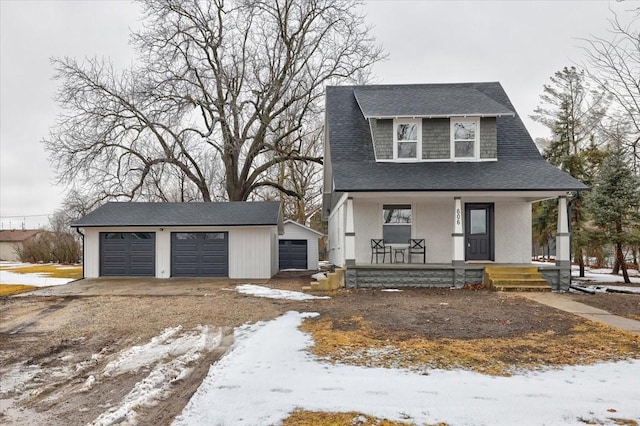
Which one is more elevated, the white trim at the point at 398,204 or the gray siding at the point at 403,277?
the white trim at the point at 398,204

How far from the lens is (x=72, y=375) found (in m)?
5.25

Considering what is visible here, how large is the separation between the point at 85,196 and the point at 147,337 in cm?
1892

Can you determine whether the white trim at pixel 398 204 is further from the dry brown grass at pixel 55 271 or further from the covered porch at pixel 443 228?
the dry brown grass at pixel 55 271

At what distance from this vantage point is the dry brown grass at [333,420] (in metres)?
3.61

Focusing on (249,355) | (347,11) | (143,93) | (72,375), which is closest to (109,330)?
(72,375)

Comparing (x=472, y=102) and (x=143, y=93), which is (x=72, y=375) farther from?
(x=143, y=93)

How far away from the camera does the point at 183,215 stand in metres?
17.9

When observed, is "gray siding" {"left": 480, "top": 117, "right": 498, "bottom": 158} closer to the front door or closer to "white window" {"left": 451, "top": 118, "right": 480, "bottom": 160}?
"white window" {"left": 451, "top": 118, "right": 480, "bottom": 160}

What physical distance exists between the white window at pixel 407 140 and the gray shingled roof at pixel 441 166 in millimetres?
451

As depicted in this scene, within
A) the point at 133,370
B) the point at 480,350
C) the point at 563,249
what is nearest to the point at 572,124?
the point at 563,249

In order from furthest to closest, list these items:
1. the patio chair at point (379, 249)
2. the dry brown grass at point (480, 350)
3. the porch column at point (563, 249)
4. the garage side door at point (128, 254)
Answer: the garage side door at point (128, 254) → the patio chair at point (379, 249) → the porch column at point (563, 249) → the dry brown grass at point (480, 350)

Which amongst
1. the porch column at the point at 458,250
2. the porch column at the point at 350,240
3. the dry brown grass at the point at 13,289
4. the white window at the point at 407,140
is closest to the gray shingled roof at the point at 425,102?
the white window at the point at 407,140

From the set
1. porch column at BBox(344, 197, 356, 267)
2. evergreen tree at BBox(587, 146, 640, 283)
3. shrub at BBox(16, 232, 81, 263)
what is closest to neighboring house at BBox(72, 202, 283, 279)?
porch column at BBox(344, 197, 356, 267)

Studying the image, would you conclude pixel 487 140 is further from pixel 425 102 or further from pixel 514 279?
pixel 514 279
